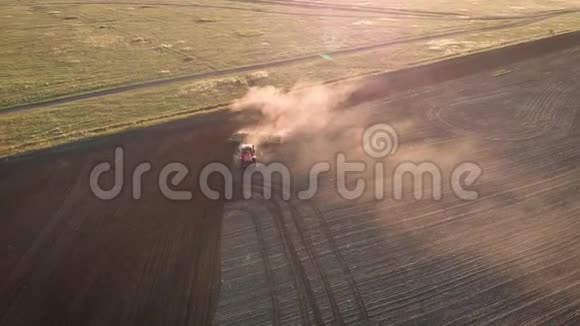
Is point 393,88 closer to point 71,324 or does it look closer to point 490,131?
point 490,131

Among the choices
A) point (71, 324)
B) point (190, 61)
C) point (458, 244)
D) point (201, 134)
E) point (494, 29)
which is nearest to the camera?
point (71, 324)

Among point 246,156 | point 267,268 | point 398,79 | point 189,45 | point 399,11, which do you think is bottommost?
point 267,268

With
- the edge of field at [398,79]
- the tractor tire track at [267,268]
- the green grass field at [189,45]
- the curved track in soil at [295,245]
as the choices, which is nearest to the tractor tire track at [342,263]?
the curved track in soil at [295,245]

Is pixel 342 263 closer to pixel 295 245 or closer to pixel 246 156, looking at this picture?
pixel 295 245

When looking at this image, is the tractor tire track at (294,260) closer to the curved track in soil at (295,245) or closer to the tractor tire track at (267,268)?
the curved track in soil at (295,245)

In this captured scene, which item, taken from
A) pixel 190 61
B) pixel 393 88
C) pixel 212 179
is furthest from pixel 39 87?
pixel 393 88

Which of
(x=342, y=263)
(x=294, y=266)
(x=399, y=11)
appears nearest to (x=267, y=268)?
(x=294, y=266)
